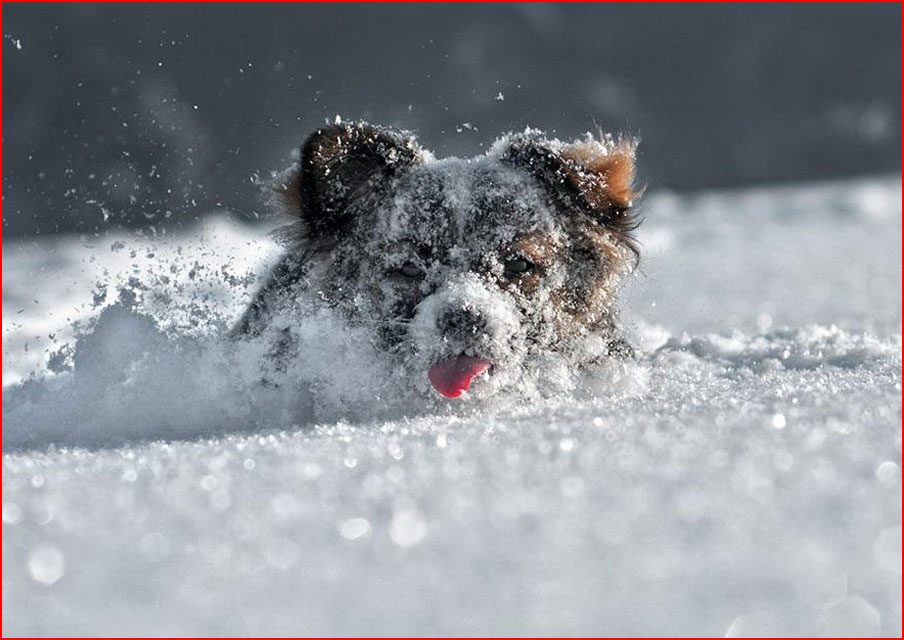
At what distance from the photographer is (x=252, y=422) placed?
3.10 m

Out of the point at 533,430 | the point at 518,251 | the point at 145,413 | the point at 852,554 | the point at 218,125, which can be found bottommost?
the point at 852,554

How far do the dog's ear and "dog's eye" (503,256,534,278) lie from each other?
1.34 ft

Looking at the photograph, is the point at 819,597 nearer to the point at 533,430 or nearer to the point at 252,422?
the point at 533,430

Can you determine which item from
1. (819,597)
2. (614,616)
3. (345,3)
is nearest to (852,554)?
(819,597)

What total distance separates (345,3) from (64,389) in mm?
21582

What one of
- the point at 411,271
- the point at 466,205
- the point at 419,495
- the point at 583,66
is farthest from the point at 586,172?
the point at 583,66

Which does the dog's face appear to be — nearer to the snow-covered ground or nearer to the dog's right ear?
the dog's right ear

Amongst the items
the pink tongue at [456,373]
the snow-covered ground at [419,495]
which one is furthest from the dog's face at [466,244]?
the snow-covered ground at [419,495]

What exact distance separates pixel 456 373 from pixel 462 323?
15cm

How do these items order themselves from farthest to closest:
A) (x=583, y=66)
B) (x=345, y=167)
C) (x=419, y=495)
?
1. (x=583, y=66)
2. (x=345, y=167)
3. (x=419, y=495)

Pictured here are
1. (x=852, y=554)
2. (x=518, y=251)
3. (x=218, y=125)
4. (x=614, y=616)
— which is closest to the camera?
(x=614, y=616)

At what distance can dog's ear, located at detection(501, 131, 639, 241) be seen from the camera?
152 inches

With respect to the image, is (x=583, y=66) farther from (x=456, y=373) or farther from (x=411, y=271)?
(x=456, y=373)

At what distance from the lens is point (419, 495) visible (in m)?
2.00
